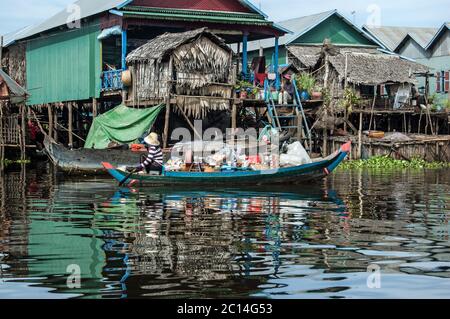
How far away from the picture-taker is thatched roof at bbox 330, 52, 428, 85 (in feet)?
113

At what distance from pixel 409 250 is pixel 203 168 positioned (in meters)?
9.96

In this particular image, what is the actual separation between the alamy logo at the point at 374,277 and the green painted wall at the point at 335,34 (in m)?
32.5

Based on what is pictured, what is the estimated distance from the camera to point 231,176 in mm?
18141

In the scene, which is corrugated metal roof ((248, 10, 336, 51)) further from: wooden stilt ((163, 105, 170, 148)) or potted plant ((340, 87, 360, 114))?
wooden stilt ((163, 105, 170, 148))

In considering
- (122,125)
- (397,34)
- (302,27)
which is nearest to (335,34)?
(302,27)

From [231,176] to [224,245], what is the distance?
8.58 m

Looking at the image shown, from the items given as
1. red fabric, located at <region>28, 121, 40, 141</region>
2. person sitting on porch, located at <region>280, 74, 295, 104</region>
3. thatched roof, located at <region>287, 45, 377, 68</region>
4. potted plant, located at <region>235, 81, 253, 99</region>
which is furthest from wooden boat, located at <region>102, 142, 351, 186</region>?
thatched roof, located at <region>287, 45, 377, 68</region>

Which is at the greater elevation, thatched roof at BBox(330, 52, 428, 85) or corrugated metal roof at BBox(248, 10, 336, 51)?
corrugated metal roof at BBox(248, 10, 336, 51)

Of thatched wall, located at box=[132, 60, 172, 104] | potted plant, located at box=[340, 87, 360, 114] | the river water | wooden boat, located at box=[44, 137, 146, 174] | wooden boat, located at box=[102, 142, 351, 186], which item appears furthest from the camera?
potted plant, located at box=[340, 87, 360, 114]

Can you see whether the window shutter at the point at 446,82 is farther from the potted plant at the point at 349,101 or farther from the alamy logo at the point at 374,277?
the alamy logo at the point at 374,277

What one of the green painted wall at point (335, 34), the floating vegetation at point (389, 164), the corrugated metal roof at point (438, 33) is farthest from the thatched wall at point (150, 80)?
the corrugated metal roof at point (438, 33)

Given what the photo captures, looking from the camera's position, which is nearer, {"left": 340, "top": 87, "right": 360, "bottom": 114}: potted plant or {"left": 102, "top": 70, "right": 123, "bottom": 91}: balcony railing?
{"left": 102, "top": 70, "right": 123, "bottom": 91}: balcony railing

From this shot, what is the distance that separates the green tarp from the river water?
25.1ft
